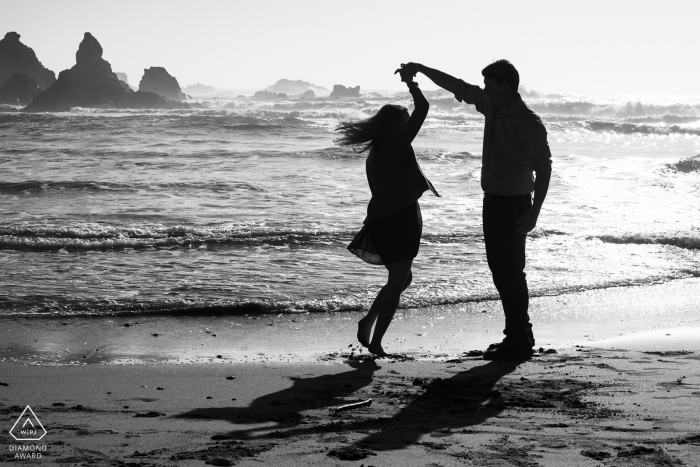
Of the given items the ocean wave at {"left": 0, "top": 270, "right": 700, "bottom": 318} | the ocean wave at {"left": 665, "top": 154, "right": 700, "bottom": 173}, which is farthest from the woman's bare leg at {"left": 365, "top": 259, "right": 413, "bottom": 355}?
the ocean wave at {"left": 665, "top": 154, "right": 700, "bottom": 173}

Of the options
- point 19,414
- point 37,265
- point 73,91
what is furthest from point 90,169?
point 73,91

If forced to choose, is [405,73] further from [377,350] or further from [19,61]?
[19,61]

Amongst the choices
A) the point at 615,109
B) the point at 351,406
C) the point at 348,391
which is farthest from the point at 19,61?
the point at 351,406

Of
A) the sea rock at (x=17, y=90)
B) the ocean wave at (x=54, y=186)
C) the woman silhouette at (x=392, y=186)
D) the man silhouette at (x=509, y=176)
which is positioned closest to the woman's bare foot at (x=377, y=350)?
the woman silhouette at (x=392, y=186)

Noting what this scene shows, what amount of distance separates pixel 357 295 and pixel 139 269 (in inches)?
94.7

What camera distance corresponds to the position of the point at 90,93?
65000 millimetres

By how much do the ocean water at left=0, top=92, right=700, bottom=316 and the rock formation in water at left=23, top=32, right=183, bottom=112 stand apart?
4242 cm

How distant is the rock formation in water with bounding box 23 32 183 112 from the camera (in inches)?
2479

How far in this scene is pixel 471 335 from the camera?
18.0 ft

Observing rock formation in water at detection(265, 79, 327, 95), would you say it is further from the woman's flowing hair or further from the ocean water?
the woman's flowing hair

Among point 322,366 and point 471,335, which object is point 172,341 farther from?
point 471,335

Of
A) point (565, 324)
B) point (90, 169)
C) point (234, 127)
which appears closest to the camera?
point (565, 324)

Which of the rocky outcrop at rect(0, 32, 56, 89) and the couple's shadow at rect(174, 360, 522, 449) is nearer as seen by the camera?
the couple's shadow at rect(174, 360, 522, 449)

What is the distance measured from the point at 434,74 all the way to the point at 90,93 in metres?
65.8
